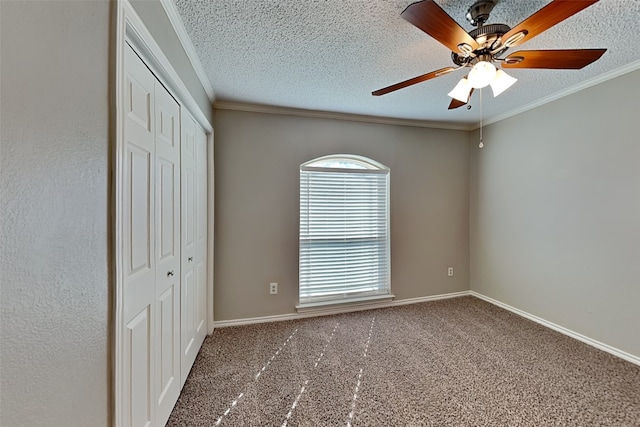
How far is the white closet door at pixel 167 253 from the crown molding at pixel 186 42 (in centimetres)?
38

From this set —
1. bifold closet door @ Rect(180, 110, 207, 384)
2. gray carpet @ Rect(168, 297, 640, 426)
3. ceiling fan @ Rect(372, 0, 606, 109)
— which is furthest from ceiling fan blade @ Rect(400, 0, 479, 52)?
gray carpet @ Rect(168, 297, 640, 426)

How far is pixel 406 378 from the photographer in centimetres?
192

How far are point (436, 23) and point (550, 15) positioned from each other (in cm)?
45

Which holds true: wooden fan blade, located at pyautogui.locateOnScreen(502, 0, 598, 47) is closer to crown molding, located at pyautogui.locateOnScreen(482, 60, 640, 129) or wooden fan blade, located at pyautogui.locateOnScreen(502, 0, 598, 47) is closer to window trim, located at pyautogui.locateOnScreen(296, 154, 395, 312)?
crown molding, located at pyautogui.locateOnScreen(482, 60, 640, 129)

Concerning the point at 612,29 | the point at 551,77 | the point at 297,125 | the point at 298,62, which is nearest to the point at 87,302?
the point at 298,62

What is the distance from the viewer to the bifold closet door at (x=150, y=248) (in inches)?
42.7

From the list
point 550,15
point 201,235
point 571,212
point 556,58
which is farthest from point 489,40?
point 201,235

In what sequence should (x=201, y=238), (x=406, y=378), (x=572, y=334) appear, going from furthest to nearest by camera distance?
1. (x=572, y=334)
2. (x=201, y=238)
3. (x=406, y=378)

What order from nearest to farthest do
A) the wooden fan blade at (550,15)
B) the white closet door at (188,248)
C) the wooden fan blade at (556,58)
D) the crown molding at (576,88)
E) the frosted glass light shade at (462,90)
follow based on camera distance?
the wooden fan blade at (550,15) → the wooden fan blade at (556,58) → the frosted glass light shade at (462,90) → the white closet door at (188,248) → the crown molding at (576,88)

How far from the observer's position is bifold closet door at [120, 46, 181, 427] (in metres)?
1.08

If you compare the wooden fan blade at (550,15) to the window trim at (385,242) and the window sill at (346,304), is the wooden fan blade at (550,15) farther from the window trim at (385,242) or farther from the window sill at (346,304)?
the window sill at (346,304)

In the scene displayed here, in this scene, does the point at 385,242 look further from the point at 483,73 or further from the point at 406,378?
the point at 483,73

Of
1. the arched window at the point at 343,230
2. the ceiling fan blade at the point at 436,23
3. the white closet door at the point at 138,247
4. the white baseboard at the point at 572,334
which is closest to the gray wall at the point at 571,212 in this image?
the white baseboard at the point at 572,334

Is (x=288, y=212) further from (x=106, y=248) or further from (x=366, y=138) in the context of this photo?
(x=106, y=248)
